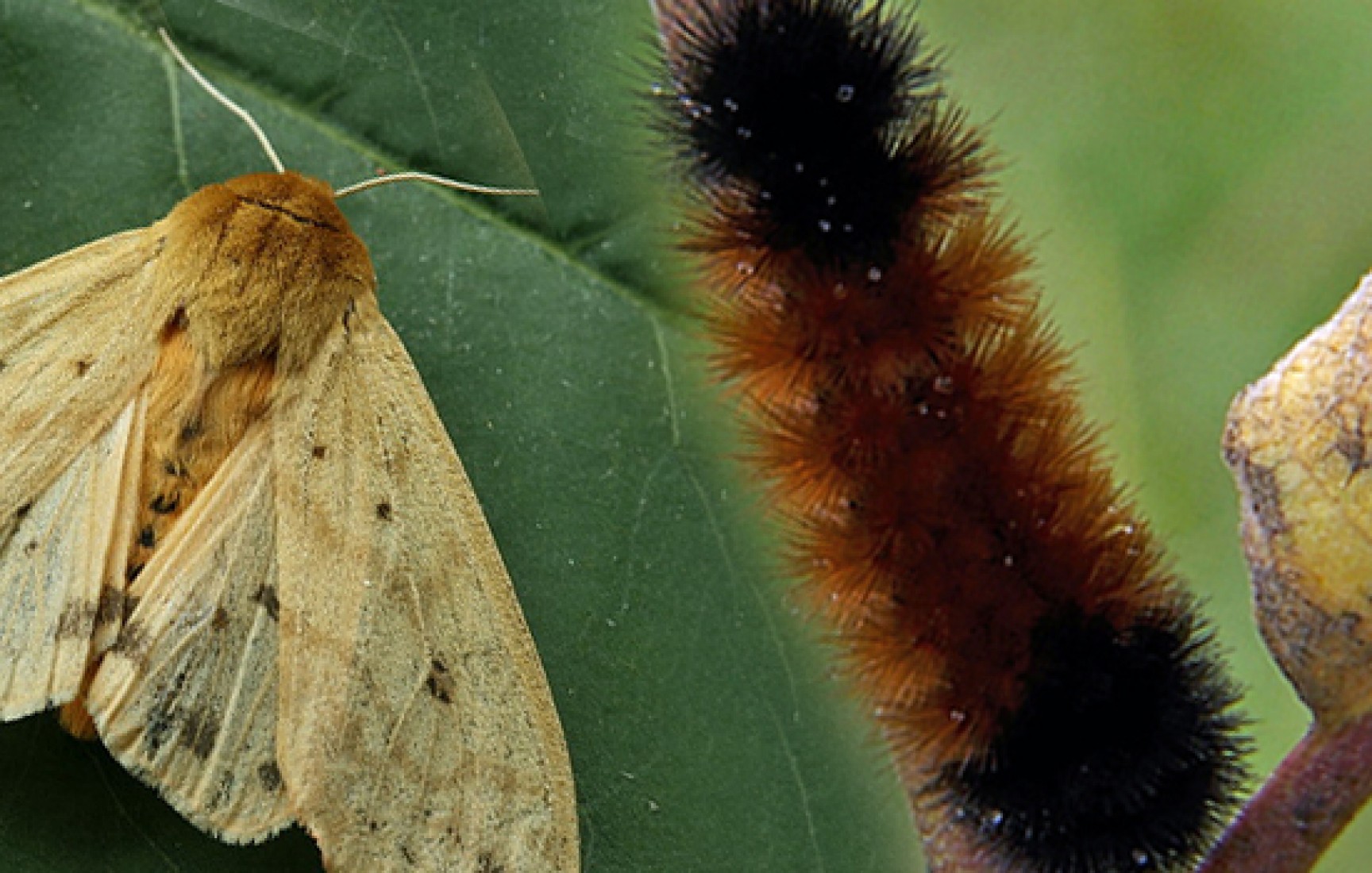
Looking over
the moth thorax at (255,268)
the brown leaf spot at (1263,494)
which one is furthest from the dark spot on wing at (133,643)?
the brown leaf spot at (1263,494)

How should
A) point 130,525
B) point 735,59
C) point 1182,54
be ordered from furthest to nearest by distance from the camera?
point 1182,54
point 735,59
point 130,525

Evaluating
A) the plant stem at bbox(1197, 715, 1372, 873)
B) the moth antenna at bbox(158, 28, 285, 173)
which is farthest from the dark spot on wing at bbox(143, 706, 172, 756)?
the plant stem at bbox(1197, 715, 1372, 873)

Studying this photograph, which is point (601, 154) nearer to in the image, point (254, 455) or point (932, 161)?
point (932, 161)

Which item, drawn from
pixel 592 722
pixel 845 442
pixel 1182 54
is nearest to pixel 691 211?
pixel 845 442

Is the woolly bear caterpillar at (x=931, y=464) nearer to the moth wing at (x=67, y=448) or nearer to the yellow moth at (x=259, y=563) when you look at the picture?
the yellow moth at (x=259, y=563)

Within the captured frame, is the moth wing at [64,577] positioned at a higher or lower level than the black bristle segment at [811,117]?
lower

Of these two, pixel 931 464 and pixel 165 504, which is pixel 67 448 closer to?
pixel 165 504

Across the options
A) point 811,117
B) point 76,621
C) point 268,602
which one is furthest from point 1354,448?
point 76,621

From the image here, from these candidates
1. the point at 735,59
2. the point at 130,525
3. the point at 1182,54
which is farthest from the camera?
the point at 1182,54
